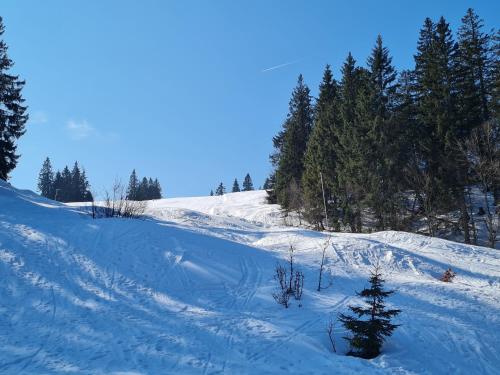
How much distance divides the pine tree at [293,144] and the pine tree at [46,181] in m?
52.2

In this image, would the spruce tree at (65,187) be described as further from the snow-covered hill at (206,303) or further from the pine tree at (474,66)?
the pine tree at (474,66)

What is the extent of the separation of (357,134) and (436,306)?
18960mm

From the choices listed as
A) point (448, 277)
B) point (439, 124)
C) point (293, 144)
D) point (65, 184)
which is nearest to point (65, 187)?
→ point (65, 184)

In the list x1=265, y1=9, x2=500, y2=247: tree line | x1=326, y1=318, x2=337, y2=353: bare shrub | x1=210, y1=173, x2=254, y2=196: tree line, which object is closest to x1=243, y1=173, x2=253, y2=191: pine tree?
x1=210, y1=173, x2=254, y2=196: tree line

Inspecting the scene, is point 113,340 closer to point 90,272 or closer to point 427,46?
point 90,272

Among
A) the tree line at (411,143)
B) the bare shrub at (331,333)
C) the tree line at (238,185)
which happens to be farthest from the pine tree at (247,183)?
the bare shrub at (331,333)

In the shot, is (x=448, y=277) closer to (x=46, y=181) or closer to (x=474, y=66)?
(x=474, y=66)

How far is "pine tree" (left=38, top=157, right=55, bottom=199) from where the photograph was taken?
70.9 m

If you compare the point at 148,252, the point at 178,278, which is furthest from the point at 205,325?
the point at 148,252

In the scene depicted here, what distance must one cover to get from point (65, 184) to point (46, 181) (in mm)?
4671

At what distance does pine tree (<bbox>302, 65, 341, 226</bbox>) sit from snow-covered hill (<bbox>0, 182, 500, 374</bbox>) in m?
12.5

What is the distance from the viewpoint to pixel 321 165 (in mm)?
31297

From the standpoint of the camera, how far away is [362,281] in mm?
12539

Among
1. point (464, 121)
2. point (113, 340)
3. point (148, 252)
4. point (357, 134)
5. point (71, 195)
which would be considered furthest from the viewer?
point (71, 195)
